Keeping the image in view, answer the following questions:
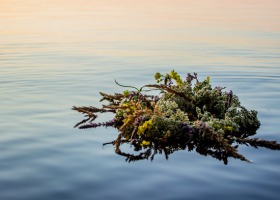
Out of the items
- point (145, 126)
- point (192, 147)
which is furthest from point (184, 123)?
point (145, 126)

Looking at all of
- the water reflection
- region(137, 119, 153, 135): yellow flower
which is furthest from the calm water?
region(137, 119, 153, 135): yellow flower

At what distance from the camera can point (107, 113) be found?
9.18 metres

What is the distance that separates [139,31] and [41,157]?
71.5 ft

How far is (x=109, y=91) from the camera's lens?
39.8 ft

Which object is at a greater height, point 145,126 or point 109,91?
point 109,91

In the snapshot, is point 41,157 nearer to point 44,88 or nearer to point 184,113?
point 184,113

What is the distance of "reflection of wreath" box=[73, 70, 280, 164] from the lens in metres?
7.01

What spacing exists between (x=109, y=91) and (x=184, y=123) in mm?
5128

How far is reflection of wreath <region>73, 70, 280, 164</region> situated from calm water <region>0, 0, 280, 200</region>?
0.67 ft

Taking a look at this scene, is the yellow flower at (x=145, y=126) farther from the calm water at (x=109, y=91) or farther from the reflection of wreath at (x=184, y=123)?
the calm water at (x=109, y=91)

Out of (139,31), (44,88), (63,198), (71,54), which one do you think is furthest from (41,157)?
(139,31)

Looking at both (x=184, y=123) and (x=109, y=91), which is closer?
(x=184, y=123)

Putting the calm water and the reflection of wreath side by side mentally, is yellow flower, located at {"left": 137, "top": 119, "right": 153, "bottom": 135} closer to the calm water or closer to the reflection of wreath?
the reflection of wreath

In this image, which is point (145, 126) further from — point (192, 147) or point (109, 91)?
point (109, 91)
